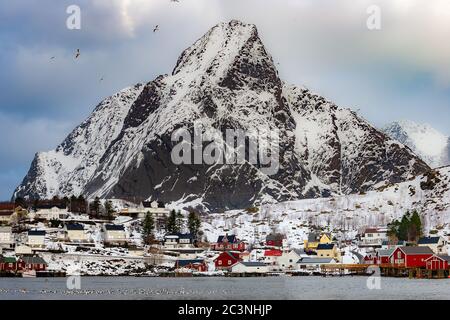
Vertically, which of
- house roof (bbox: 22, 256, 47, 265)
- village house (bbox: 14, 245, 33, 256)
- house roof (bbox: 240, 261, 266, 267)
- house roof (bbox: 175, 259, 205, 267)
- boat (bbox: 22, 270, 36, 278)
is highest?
village house (bbox: 14, 245, 33, 256)

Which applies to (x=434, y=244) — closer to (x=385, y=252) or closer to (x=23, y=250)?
(x=385, y=252)

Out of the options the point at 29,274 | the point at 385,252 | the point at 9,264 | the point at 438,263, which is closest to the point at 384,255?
the point at 385,252

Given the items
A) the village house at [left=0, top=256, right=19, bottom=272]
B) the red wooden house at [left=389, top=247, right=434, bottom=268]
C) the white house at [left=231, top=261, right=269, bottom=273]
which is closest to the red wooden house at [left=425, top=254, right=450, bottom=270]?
the red wooden house at [left=389, top=247, right=434, bottom=268]

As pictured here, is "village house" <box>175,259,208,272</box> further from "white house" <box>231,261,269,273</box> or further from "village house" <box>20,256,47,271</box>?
"village house" <box>20,256,47,271</box>
